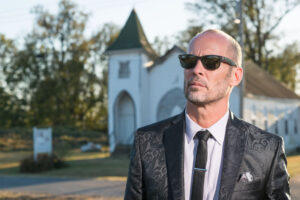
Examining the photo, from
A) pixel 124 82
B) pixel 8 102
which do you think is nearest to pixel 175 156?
pixel 124 82

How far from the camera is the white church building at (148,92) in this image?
99.7ft

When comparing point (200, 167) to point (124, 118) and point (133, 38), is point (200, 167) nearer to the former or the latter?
point (133, 38)

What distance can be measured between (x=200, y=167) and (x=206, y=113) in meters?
0.34

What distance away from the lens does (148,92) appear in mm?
32062

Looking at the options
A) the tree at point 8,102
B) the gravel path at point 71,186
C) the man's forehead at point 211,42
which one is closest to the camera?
the man's forehead at point 211,42

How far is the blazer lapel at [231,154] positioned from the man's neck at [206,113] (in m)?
0.09

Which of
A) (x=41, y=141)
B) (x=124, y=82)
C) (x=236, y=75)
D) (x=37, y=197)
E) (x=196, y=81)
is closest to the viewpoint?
(x=196, y=81)

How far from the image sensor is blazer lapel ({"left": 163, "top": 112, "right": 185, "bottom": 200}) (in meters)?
2.64

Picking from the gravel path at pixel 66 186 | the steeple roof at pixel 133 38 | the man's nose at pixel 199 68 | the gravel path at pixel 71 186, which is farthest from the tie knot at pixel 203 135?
the steeple roof at pixel 133 38

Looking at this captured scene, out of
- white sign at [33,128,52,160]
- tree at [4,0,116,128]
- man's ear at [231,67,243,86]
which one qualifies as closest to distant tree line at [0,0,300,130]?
tree at [4,0,116,128]

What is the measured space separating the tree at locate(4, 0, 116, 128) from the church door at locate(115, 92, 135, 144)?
709 inches

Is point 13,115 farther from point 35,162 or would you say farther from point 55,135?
point 35,162

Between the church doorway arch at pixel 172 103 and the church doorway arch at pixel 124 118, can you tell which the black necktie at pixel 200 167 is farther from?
the church doorway arch at pixel 124 118

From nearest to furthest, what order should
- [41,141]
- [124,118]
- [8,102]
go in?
[41,141]
[124,118]
[8,102]
